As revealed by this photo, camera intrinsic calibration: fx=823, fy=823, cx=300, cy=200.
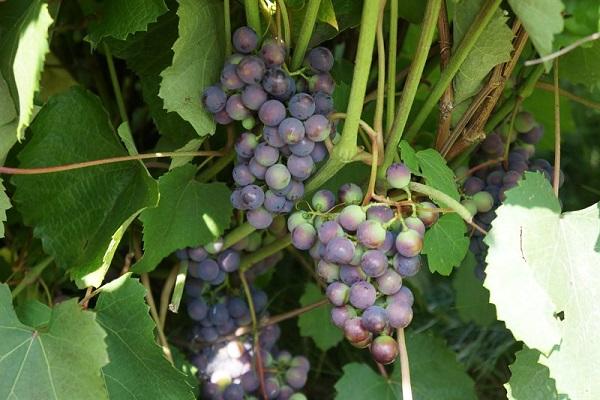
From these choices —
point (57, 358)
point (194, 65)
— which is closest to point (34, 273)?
point (57, 358)

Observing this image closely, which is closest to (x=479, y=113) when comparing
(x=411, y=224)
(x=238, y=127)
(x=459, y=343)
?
(x=411, y=224)

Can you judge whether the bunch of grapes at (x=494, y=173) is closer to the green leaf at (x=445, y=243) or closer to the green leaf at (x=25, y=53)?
the green leaf at (x=445, y=243)

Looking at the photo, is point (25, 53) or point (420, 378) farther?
point (420, 378)

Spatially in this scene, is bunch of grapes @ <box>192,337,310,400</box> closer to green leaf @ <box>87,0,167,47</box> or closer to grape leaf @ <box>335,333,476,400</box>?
grape leaf @ <box>335,333,476,400</box>

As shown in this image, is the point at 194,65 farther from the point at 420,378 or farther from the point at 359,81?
the point at 420,378

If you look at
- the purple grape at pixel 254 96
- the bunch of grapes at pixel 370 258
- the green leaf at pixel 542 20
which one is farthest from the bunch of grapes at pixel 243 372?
the green leaf at pixel 542 20

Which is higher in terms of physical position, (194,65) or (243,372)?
(194,65)

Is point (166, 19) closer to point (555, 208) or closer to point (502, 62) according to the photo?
point (502, 62)
